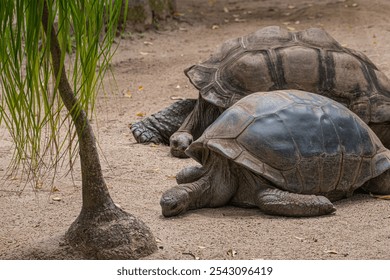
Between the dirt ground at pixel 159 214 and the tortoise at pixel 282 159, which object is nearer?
the dirt ground at pixel 159 214

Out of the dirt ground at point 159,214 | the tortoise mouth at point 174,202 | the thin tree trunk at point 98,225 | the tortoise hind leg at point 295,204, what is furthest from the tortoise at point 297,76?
the thin tree trunk at point 98,225

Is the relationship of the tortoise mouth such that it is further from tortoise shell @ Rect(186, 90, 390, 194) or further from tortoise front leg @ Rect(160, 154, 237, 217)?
tortoise shell @ Rect(186, 90, 390, 194)

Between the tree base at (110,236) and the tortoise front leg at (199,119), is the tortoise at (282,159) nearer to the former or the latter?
the tree base at (110,236)

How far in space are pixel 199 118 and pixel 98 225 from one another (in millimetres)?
3174

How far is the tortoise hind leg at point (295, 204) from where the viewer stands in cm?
523

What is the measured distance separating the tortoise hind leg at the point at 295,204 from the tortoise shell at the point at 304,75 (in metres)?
2.00

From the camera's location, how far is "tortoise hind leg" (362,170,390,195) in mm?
5781

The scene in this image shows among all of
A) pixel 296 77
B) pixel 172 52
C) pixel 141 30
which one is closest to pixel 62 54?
pixel 296 77

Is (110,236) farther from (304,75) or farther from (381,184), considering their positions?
(304,75)

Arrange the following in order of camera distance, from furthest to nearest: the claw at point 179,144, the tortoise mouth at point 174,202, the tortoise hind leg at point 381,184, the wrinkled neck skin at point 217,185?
the claw at point 179,144
the tortoise hind leg at point 381,184
the wrinkled neck skin at point 217,185
the tortoise mouth at point 174,202

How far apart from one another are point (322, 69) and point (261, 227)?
2627 millimetres

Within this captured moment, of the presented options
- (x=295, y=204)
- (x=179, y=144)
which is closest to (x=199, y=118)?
(x=179, y=144)

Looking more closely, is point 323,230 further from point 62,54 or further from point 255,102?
point 62,54

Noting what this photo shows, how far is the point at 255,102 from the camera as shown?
5.66 meters
